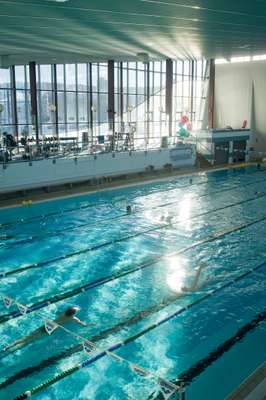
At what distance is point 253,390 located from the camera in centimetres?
383

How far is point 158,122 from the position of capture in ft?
91.1

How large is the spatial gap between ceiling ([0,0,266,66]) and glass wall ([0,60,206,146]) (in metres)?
6.19

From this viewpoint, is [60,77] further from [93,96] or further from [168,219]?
[168,219]

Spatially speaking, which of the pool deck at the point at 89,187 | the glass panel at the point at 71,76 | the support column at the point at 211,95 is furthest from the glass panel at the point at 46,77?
the support column at the point at 211,95

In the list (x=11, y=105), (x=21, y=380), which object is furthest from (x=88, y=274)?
(x=11, y=105)

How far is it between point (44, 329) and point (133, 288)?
73.4 inches

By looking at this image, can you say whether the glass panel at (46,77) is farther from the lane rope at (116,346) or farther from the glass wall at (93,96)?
the lane rope at (116,346)

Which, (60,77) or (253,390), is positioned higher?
(60,77)

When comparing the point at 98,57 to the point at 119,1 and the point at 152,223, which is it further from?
the point at 119,1

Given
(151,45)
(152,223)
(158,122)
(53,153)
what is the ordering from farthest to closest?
(158,122)
(53,153)
(151,45)
(152,223)

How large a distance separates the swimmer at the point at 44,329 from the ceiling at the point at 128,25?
17.3 ft

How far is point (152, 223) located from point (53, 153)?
7.07m

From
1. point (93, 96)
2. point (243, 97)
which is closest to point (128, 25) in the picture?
point (93, 96)

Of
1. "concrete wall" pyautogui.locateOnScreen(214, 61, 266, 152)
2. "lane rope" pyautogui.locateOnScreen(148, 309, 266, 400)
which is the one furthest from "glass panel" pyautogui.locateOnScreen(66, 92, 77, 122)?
"lane rope" pyautogui.locateOnScreen(148, 309, 266, 400)
